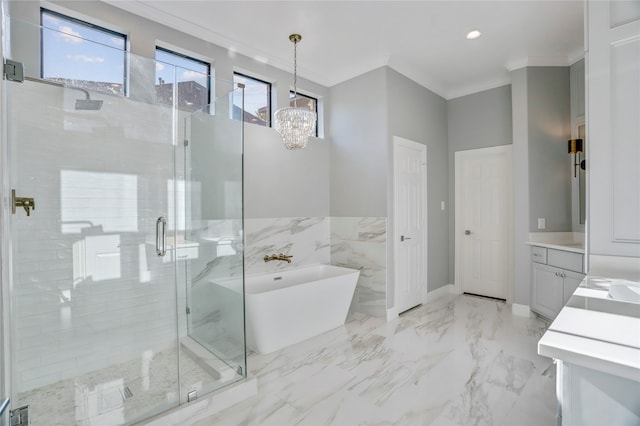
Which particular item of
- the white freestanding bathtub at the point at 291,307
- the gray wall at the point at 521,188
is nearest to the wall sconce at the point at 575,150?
the gray wall at the point at 521,188

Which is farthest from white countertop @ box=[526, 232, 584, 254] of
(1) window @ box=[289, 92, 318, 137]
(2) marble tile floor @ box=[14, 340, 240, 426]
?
(2) marble tile floor @ box=[14, 340, 240, 426]

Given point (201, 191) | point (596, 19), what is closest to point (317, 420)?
point (201, 191)

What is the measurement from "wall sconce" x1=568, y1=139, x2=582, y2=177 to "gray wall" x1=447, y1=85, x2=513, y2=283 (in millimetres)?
706

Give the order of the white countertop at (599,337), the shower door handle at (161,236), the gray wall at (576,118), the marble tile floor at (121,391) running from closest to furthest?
the white countertop at (599,337) → the marble tile floor at (121,391) → the shower door handle at (161,236) → the gray wall at (576,118)

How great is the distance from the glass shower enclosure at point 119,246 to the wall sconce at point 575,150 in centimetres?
354

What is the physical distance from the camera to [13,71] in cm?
186

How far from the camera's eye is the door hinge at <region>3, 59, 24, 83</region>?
5.87 feet

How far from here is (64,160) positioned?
2.27 m

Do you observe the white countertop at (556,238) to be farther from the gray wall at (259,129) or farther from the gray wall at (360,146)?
the gray wall at (259,129)

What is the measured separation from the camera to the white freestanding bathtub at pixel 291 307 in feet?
8.96

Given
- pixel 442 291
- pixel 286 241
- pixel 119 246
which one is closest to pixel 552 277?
pixel 442 291

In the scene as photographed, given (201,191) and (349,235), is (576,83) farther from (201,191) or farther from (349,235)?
(201,191)

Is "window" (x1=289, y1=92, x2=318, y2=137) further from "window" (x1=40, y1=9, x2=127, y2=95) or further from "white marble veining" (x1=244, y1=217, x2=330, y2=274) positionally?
"window" (x1=40, y1=9, x2=127, y2=95)

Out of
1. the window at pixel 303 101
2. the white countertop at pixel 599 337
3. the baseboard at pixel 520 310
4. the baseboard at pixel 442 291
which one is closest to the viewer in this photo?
the white countertop at pixel 599 337
